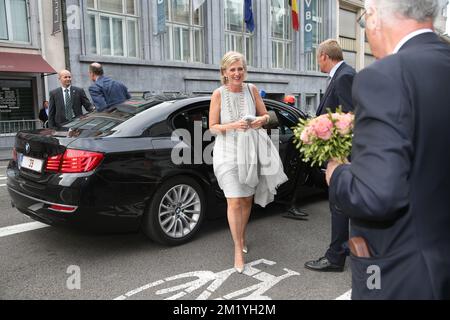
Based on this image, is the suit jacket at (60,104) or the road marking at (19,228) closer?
the road marking at (19,228)

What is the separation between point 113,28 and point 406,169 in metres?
18.3

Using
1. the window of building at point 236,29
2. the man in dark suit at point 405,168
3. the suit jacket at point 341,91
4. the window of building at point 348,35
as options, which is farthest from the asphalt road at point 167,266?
the window of building at point 348,35

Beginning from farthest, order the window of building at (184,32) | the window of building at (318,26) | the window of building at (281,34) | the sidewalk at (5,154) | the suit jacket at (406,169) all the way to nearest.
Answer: the window of building at (318,26) < the window of building at (281,34) < the window of building at (184,32) < the sidewalk at (5,154) < the suit jacket at (406,169)

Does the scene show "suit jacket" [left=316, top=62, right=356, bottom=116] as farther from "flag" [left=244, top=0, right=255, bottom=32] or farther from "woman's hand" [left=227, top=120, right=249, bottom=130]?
"flag" [left=244, top=0, right=255, bottom=32]

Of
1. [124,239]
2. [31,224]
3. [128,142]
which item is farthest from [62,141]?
[31,224]

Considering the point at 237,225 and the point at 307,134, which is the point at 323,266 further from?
the point at 307,134

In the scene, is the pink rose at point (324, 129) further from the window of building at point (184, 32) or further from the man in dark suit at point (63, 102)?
the window of building at point (184, 32)

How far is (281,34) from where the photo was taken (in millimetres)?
25938

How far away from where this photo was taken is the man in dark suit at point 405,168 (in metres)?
1.12

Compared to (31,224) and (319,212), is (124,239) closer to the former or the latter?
(31,224)

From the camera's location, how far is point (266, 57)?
80.2 ft

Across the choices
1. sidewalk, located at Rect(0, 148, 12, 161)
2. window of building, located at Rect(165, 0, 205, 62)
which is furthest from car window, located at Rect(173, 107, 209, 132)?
window of building, located at Rect(165, 0, 205, 62)

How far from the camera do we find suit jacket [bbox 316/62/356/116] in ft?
11.0

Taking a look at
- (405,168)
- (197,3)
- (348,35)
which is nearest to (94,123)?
(405,168)
